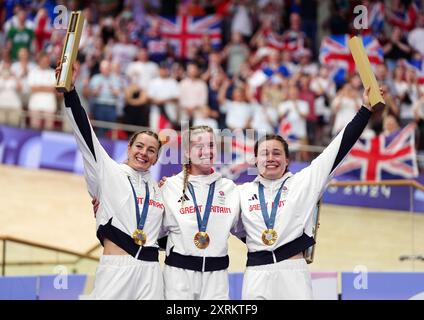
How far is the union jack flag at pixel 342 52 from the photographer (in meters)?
19.0

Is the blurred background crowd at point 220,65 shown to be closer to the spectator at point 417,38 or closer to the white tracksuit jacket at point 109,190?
the spectator at point 417,38

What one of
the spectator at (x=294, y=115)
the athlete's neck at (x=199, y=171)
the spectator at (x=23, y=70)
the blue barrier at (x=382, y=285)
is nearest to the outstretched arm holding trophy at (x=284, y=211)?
the athlete's neck at (x=199, y=171)

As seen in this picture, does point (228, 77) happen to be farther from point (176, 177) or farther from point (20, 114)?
point (176, 177)

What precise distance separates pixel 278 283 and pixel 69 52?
8.05ft

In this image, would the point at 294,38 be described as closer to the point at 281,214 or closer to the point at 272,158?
the point at 272,158

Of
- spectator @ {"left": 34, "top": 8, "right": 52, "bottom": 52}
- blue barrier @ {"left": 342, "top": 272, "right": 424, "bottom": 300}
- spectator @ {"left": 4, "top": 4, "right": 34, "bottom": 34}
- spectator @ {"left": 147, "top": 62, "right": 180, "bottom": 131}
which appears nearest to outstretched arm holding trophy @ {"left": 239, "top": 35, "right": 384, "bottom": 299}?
blue barrier @ {"left": 342, "top": 272, "right": 424, "bottom": 300}

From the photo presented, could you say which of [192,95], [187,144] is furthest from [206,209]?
[192,95]

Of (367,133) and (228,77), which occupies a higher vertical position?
(228,77)

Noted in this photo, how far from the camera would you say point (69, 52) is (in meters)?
8.40

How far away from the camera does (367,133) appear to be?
17.6 m

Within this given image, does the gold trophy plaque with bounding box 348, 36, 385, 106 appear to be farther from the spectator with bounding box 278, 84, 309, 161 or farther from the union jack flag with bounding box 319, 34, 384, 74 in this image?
the union jack flag with bounding box 319, 34, 384, 74
